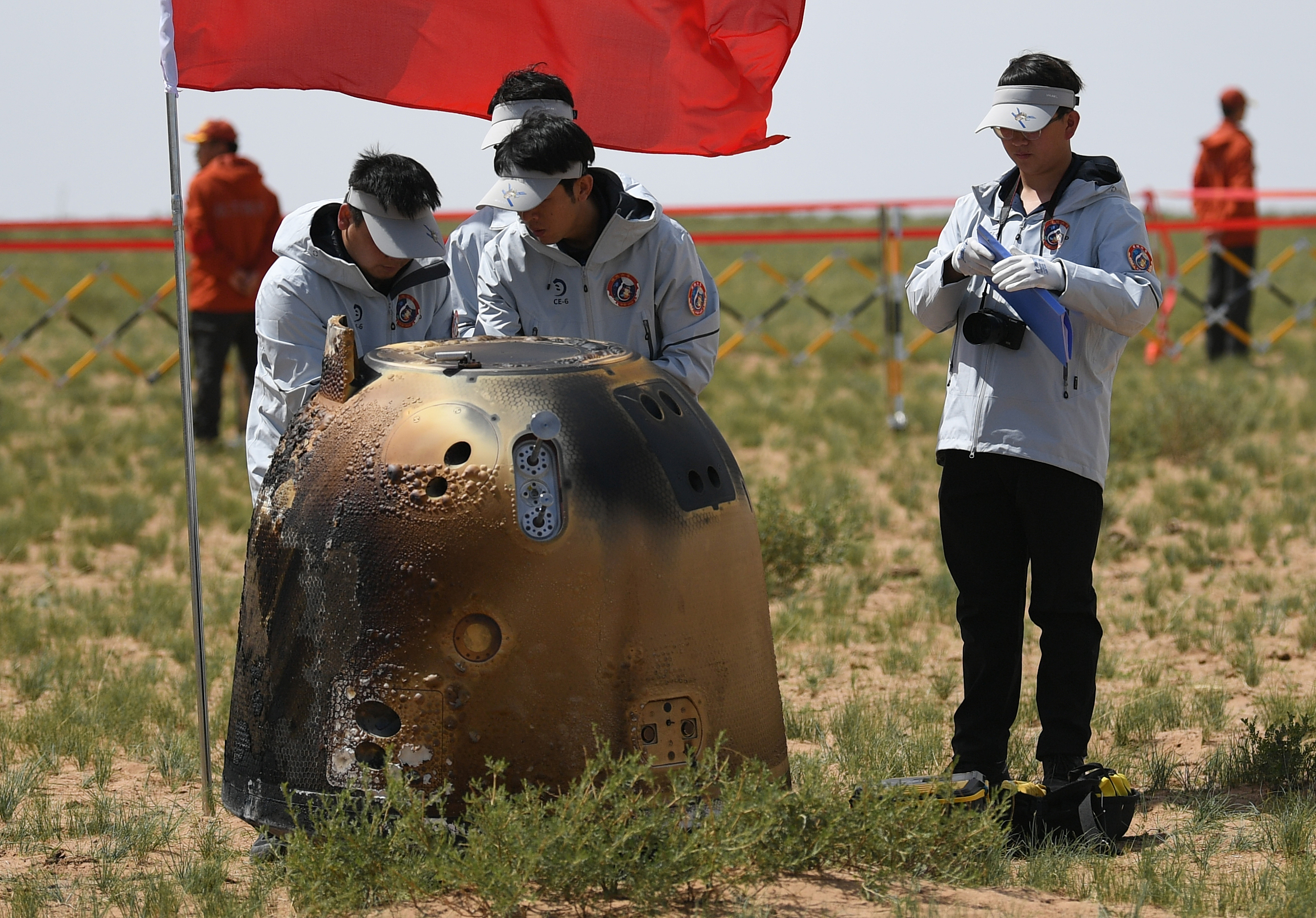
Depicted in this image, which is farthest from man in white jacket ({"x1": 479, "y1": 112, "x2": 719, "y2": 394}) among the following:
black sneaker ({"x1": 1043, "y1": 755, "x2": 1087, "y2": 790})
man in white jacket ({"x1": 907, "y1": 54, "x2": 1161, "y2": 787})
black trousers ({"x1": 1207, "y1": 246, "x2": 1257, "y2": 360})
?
black trousers ({"x1": 1207, "y1": 246, "x2": 1257, "y2": 360})

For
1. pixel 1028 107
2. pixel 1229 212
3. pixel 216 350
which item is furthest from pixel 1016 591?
pixel 1229 212

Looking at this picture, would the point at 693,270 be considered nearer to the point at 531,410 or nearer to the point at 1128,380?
the point at 531,410

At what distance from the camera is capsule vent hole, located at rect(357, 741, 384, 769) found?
12.9 ft

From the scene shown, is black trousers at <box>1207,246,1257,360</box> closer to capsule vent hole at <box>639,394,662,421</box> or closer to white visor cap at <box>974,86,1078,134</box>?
white visor cap at <box>974,86,1078,134</box>

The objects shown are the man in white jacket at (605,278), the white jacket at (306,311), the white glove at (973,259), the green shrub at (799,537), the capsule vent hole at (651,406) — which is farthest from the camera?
the green shrub at (799,537)

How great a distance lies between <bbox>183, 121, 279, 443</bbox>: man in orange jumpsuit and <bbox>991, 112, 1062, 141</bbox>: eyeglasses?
8540 mm

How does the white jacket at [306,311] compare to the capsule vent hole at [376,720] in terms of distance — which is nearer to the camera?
the capsule vent hole at [376,720]

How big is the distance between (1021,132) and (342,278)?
6.99 ft

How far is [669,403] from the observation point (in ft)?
14.2

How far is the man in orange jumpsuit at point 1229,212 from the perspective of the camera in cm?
1574

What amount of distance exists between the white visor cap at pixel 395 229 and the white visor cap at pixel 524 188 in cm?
20

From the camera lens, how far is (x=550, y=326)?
5.19 m

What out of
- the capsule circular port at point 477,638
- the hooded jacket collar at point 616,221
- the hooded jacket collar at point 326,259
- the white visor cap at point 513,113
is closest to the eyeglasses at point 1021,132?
the hooded jacket collar at point 616,221

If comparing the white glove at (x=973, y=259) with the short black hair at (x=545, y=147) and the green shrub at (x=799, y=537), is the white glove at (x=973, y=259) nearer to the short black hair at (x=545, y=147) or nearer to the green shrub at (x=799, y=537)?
the short black hair at (x=545, y=147)
